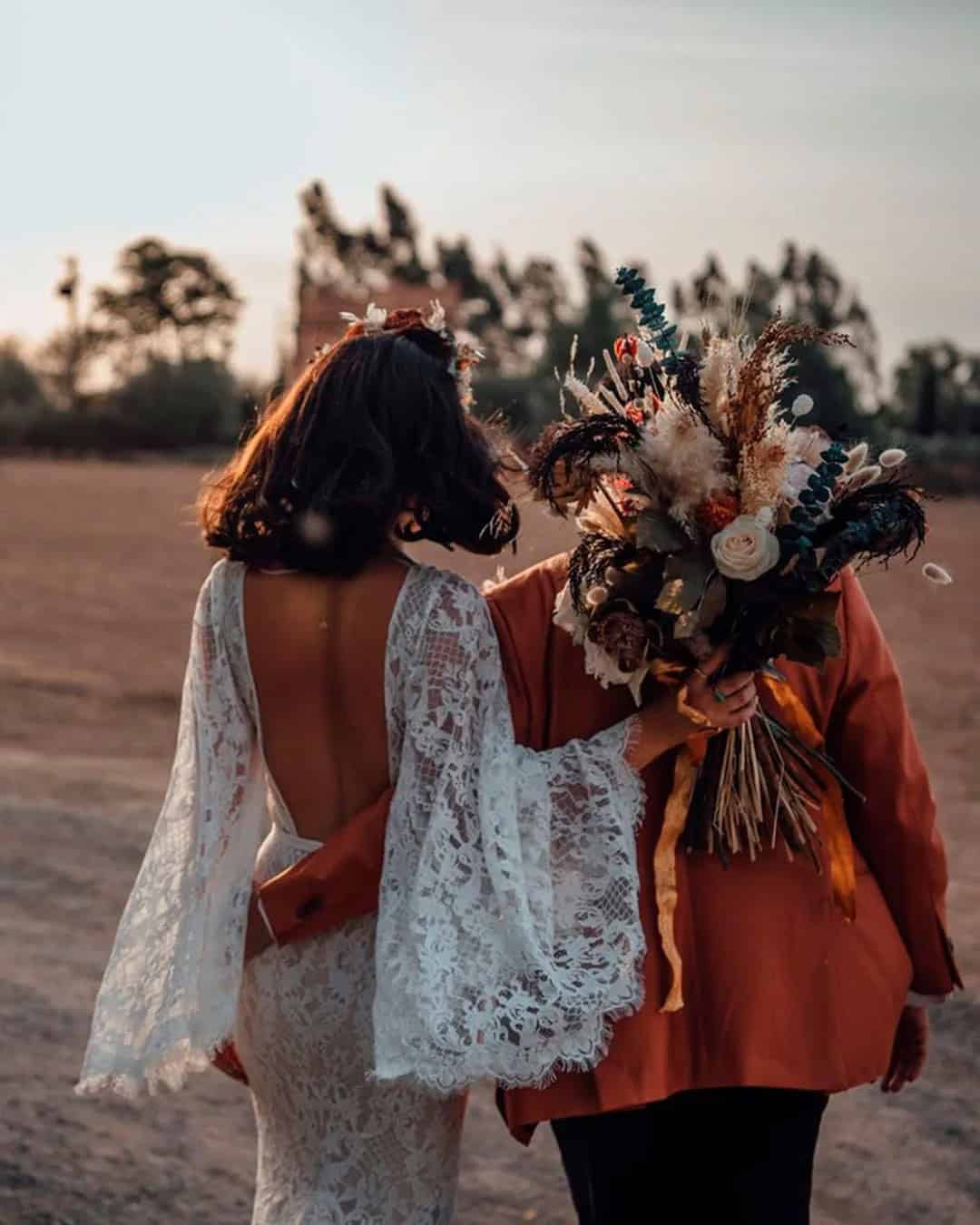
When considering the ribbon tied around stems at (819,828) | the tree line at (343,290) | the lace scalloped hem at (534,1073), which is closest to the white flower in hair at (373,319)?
the ribbon tied around stems at (819,828)

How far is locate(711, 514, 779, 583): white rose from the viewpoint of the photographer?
95.0 inches

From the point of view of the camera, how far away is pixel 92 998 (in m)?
5.31

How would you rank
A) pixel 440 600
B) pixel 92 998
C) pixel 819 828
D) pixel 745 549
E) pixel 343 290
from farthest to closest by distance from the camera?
pixel 343 290, pixel 92 998, pixel 819 828, pixel 440 600, pixel 745 549

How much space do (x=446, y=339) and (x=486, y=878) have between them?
773mm

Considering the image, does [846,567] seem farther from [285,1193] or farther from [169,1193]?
[169,1193]

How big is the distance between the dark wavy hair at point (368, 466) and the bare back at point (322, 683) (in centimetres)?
4

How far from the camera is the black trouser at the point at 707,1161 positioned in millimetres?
2578

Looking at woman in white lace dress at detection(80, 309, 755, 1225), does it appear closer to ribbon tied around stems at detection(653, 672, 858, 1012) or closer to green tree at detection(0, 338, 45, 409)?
ribbon tied around stems at detection(653, 672, 858, 1012)

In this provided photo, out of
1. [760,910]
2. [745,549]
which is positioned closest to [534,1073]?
[760,910]

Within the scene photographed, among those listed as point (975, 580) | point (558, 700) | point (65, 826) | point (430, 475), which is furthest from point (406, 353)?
point (975, 580)

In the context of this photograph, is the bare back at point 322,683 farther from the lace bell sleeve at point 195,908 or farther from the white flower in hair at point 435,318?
the white flower in hair at point 435,318

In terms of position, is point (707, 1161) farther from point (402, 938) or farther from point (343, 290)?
point (343, 290)

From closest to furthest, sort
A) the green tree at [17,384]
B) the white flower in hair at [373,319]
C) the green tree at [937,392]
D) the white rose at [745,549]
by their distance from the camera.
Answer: the white rose at [745,549]
the white flower in hair at [373,319]
the green tree at [937,392]
the green tree at [17,384]

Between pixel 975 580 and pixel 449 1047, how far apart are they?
20.5m
